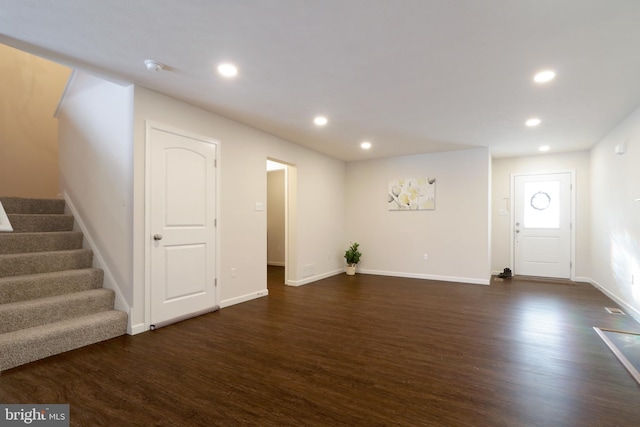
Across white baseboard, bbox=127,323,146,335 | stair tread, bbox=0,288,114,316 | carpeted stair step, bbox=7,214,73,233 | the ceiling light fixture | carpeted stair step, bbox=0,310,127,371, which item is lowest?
white baseboard, bbox=127,323,146,335

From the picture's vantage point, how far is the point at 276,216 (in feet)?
27.3

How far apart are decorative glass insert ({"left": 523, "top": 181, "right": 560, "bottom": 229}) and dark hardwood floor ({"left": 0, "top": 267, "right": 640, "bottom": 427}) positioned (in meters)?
2.80

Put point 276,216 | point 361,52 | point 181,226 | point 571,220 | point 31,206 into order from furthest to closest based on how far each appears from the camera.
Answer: point 276,216 < point 571,220 < point 31,206 < point 181,226 < point 361,52

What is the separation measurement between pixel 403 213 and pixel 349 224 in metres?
1.24

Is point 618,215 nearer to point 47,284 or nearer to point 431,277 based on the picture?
point 431,277

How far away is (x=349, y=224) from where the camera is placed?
7184 millimetres

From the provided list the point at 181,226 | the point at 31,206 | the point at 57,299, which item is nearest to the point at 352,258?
the point at 181,226

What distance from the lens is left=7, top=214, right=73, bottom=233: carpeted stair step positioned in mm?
3607

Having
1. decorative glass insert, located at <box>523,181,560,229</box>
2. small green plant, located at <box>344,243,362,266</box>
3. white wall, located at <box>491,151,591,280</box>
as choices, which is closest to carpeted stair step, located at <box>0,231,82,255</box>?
small green plant, located at <box>344,243,362,266</box>

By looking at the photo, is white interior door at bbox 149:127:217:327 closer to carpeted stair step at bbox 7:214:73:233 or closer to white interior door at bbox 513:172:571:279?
carpeted stair step at bbox 7:214:73:233

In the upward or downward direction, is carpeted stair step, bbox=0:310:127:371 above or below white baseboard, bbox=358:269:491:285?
above

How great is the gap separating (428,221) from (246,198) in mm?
3673

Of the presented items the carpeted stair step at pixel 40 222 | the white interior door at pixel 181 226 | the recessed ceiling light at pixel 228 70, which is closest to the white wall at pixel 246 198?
the white interior door at pixel 181 226

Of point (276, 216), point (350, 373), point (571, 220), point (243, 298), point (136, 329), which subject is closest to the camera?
point (350, 373)
